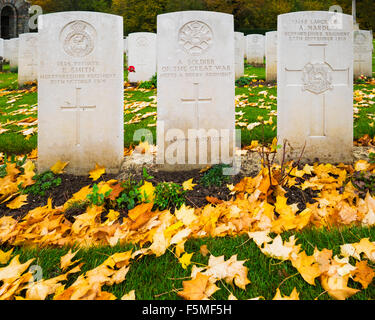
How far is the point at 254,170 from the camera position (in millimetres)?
3133

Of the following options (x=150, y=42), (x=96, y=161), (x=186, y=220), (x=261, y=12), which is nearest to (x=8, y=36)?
(x=150, y=42)

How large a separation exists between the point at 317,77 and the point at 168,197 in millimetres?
2185

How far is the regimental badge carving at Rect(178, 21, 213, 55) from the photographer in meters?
3.26

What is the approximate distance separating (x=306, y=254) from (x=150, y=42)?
9.34 meters

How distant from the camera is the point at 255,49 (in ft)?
49.8

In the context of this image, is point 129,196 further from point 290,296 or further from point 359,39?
point 359,39

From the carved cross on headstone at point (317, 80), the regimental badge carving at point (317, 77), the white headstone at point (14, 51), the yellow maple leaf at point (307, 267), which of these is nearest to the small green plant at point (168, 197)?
the yellow maple leaf at point (307, 267)

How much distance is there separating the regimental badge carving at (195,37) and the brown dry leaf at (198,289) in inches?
101

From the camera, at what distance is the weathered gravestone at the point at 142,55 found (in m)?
9.62

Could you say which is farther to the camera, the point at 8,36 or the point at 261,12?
the point at 261,12

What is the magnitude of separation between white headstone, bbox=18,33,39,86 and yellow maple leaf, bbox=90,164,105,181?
7488 mm

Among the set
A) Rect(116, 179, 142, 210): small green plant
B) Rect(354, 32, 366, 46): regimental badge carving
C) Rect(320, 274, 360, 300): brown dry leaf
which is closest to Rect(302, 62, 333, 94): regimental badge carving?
Rect(116, 179, 142, 210): small green plant

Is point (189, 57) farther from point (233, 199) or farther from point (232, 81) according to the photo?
point (233, 199)

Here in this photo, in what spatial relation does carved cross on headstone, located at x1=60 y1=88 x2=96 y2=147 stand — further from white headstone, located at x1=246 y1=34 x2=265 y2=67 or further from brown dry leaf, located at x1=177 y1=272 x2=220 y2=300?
white headstone, located at x1=246 y1=34 x2=265 y2=67
